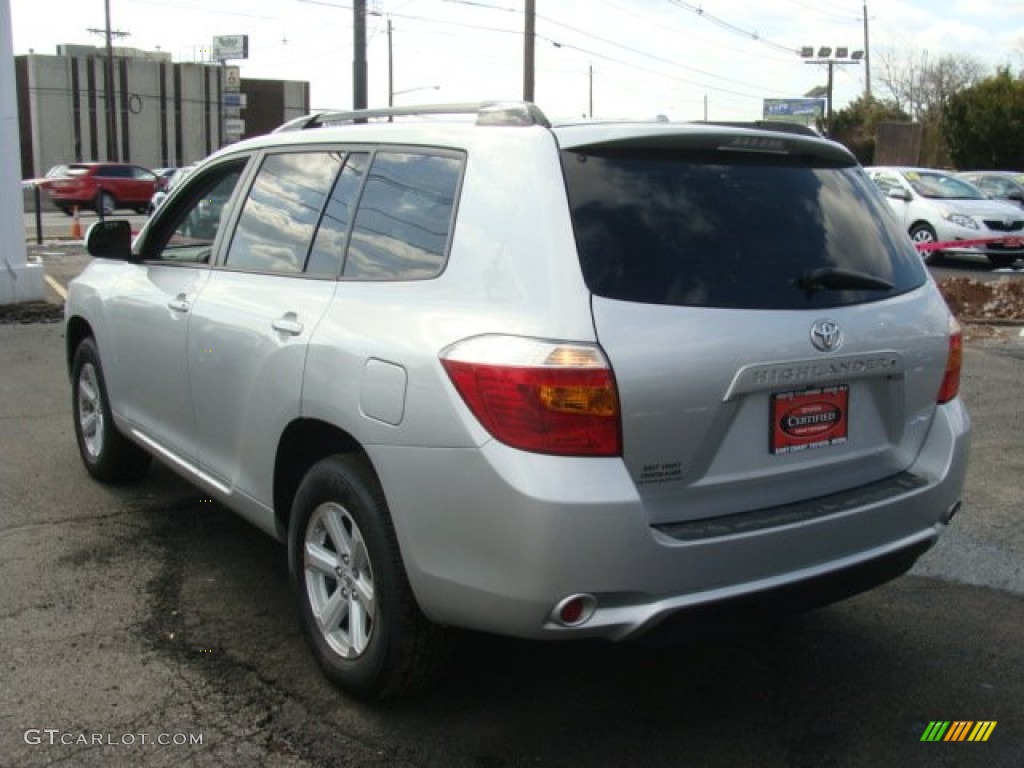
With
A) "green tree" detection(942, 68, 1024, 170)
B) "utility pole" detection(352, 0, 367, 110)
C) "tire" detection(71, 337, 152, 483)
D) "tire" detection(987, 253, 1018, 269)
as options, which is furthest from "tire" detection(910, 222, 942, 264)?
"green tree" detection(942, 68, 1024, 170)

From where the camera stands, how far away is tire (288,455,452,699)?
10.2 ft

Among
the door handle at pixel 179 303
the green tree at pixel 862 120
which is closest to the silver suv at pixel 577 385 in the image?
the door handle at pixel 179 303

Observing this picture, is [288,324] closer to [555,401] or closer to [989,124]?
[555,401]

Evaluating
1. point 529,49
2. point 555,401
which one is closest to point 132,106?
point 529,49

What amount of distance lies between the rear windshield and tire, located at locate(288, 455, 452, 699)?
96 cm

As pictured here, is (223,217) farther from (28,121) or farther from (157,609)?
(28,121)

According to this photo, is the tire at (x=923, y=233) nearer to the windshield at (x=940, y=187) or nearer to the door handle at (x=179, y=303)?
the windshield at (x=940, y=187)

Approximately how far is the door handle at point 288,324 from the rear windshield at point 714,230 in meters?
1.08

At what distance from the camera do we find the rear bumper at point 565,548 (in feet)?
8.95

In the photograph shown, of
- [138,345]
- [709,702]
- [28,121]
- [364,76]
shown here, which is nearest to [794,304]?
[709,702]

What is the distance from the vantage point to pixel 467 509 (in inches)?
111

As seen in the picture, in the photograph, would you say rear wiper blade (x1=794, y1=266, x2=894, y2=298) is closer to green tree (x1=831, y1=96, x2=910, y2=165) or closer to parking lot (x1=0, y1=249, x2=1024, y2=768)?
parking lot (x1=0, y1=249, x2=1024, y2=768)

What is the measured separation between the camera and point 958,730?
3.31m

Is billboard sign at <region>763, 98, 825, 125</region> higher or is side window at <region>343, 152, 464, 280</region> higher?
billboard sign at <region>763, 98, 825, 125</region>
